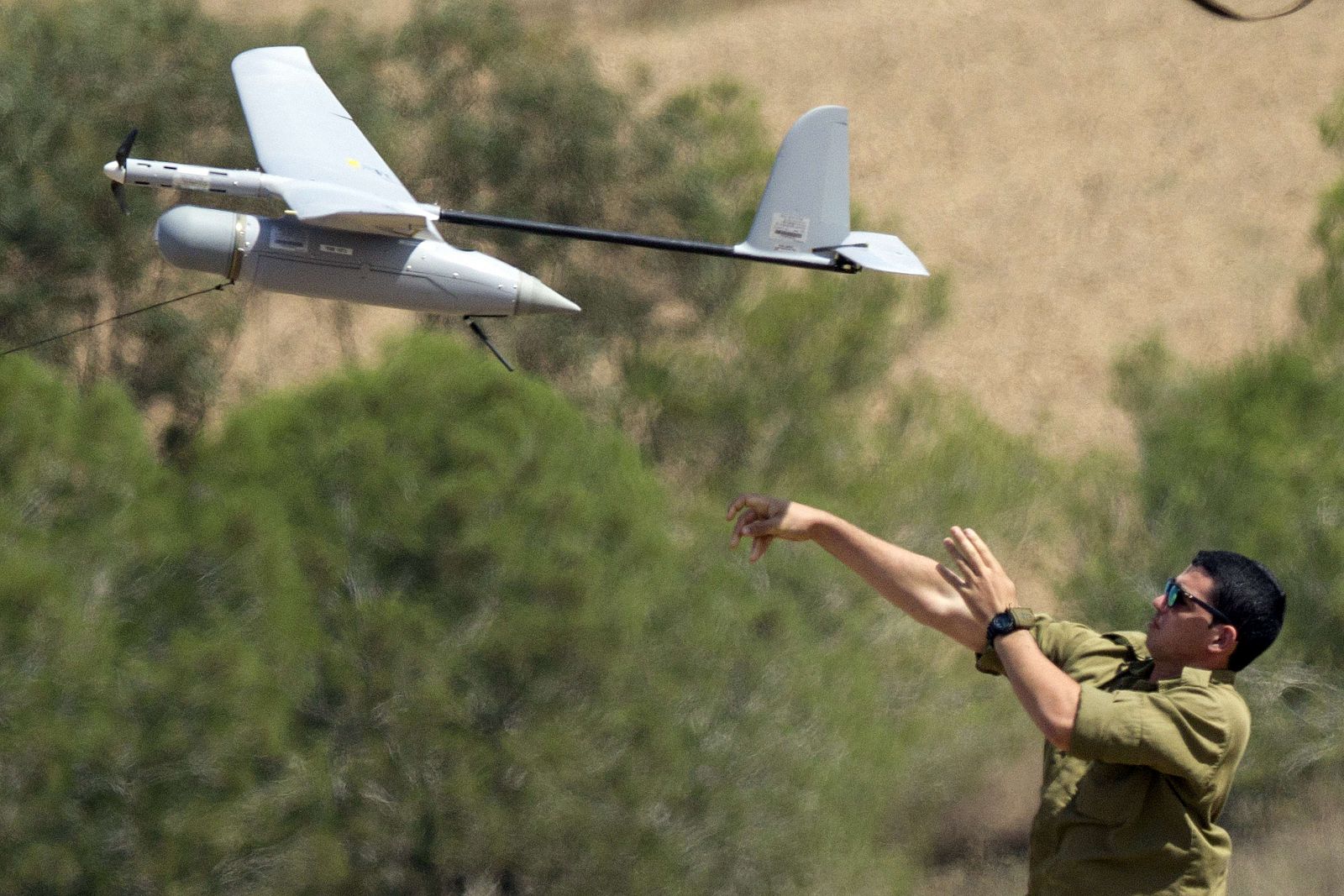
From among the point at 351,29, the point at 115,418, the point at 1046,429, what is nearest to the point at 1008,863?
the point at 1046,429

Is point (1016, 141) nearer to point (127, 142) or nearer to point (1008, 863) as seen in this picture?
point (1008, 863)

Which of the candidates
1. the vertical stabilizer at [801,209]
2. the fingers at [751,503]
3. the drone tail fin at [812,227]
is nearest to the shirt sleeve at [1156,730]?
the fingers at [751,503]

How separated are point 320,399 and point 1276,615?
1314cm

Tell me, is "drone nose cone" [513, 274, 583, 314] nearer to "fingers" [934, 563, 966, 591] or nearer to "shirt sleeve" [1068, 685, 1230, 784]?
"fingers" [934, 563, 966, 591]

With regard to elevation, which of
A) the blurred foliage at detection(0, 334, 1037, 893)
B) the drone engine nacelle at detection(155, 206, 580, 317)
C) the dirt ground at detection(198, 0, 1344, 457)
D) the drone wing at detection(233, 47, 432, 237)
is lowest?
the blurred foliage at detection(0, 334, 1037, 893)

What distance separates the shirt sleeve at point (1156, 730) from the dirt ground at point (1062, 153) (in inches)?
867

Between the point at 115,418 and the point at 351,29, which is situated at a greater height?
the point at 351,29

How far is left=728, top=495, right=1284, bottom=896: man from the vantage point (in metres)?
3.27

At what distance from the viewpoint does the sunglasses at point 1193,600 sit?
3400mm

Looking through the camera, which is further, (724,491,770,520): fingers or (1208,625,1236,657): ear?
(724,491,770,520): fingers

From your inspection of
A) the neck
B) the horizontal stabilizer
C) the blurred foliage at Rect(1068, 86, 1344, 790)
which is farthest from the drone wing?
the blurred foliage at Rect(1068, 86, 1344, 790)

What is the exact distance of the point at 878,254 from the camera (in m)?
6.64

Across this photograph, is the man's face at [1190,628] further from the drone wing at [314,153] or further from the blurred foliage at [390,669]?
the blurred foliage at [390,669]

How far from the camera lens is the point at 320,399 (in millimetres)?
15914
